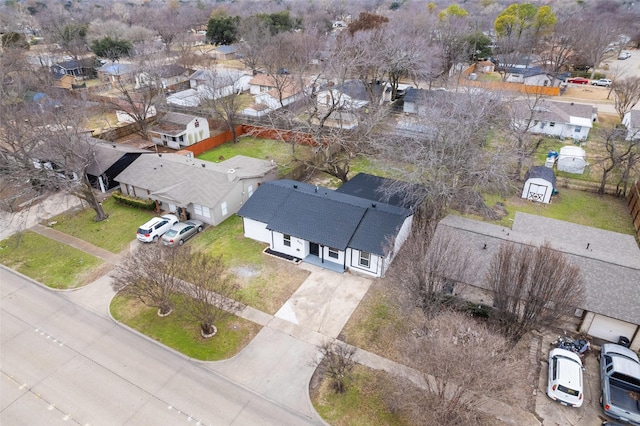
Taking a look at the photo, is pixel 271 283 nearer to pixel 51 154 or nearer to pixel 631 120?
pixel 51 154

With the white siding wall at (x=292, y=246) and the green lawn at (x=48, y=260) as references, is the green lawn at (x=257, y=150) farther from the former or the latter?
the green lawn at (x=48, y=260)

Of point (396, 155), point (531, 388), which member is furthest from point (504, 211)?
point (531, 388)

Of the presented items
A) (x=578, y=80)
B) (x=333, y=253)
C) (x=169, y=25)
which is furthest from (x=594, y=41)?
(x=169, y=25)

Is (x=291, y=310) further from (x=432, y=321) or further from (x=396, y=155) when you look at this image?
(x=396, y=155)

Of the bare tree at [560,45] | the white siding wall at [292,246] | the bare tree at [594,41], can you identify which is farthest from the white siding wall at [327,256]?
the bare tree at [594,41]

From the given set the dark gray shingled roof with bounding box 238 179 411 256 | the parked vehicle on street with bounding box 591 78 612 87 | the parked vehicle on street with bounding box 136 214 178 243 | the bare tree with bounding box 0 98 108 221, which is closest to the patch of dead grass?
the dark gray shingled roof with bounding box 238 179 411 256

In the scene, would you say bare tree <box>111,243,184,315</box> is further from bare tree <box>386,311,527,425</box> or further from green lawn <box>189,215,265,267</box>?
bare tree <box>386,311,527,425</box>

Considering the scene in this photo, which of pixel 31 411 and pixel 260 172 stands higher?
pixel 260 172
